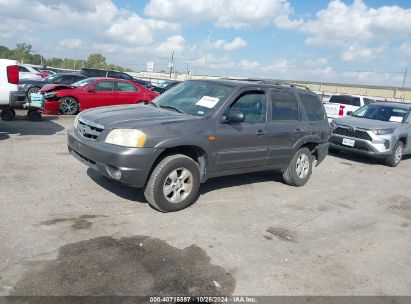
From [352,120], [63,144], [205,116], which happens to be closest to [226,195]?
[205,116]

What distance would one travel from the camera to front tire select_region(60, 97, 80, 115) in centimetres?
1252

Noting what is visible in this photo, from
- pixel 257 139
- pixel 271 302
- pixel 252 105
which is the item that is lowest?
pixel 271 302

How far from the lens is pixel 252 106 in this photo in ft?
19.3

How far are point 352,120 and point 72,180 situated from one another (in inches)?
303

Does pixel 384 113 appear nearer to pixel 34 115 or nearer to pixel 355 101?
pixel 355 101

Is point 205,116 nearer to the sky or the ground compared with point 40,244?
nearer to the sky

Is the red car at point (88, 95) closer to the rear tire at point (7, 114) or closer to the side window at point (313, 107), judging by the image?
the rear tire at point (7, 114)

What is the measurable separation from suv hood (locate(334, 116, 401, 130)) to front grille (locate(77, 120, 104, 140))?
716cm

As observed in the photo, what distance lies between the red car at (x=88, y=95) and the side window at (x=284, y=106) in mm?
8300

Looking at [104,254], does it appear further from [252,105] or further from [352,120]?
[352,120]

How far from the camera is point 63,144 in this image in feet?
28.0

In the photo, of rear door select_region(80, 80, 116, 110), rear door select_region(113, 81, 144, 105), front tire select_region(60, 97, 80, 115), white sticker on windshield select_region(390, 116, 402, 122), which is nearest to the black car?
front tire select_region(60, 97, 80, 115)

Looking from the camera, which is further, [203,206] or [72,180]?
[72,180]

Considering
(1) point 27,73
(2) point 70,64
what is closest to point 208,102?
(1) point 27,73
